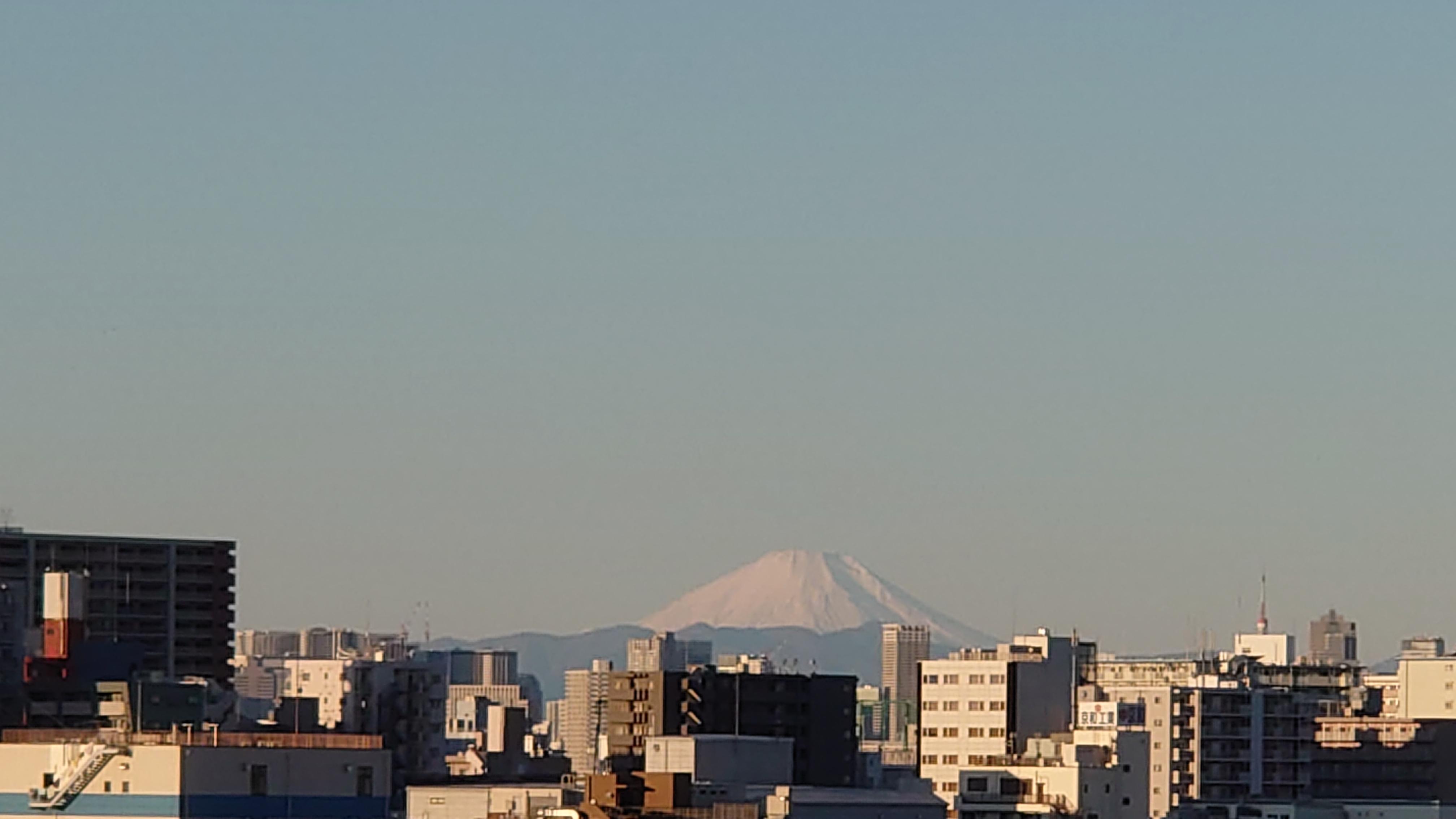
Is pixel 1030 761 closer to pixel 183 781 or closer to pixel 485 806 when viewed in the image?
pixel 485 806

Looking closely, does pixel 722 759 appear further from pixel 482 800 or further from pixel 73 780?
pixel 73 780

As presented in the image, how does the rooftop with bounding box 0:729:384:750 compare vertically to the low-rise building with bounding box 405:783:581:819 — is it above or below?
above

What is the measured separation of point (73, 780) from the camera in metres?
144

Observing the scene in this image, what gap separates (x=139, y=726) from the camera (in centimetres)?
16488

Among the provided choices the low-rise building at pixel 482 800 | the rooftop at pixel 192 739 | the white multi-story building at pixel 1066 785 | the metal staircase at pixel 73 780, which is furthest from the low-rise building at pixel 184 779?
the white multi-story building at pixel 1066 785

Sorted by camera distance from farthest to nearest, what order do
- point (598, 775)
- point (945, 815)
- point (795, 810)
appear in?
point (945, 815) → point (795, 810) → point (598, 775)

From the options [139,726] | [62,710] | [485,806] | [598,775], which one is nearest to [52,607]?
[62,710]

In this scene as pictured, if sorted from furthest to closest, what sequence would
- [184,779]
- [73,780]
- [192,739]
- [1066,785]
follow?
[1066,785], [192,739], [73,780], [184,779]

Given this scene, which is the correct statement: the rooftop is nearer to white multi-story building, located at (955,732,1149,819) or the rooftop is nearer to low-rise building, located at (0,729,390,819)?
low-rise building, located at (0,729,390,819)

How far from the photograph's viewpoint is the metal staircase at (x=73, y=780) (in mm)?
143375

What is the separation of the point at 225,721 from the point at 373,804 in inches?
1523

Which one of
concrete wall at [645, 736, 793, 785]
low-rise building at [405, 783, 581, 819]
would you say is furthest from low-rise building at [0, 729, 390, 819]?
concrete wall at [645, 736, 793, 785]

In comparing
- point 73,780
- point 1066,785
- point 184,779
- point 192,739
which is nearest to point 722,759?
point 1066,785

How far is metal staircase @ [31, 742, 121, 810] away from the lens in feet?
470
